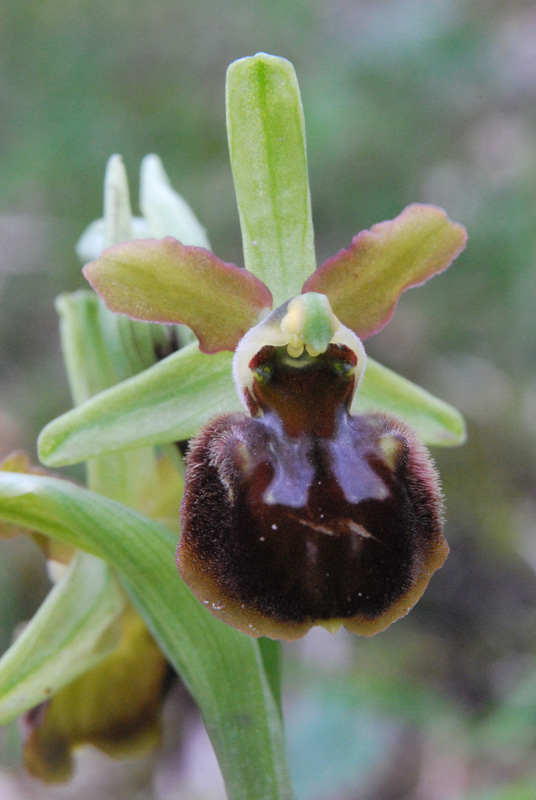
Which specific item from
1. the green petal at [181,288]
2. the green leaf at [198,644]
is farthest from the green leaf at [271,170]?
the green leaf at [198,644]

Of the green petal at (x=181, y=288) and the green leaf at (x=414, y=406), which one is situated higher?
the green petal at (x=181, y=288)

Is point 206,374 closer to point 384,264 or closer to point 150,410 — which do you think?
point 150,410

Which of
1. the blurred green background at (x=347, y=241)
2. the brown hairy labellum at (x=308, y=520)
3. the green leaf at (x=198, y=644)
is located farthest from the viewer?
the blurred green background at (x=347, y=241)

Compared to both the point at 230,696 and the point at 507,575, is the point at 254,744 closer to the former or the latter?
the point at 230,696

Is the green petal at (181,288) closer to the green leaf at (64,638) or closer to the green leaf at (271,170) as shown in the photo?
the green leaf at (271,170)

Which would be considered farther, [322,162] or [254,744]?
[322,162]

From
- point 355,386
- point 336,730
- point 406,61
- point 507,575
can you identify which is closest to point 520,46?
point 406,61
